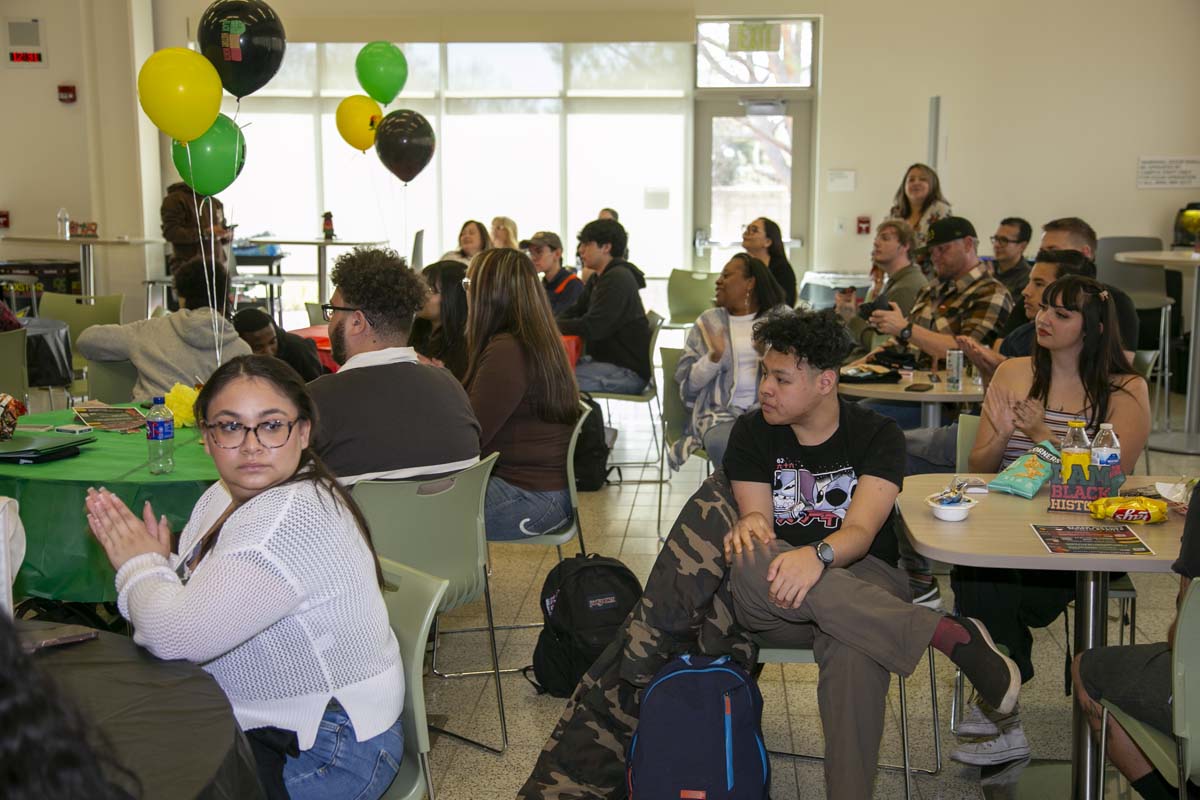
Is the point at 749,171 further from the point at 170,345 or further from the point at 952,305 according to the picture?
the point at 170,345

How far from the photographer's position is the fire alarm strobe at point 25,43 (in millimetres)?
10195

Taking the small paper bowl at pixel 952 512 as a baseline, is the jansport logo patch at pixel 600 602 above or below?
below

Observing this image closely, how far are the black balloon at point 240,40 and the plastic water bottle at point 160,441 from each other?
7.96ft

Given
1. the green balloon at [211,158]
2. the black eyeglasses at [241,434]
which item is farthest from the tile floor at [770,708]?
the green balloon at [211,158]

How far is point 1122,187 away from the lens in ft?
31.2

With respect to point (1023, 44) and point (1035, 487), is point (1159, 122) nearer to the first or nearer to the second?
point (1023, 44)

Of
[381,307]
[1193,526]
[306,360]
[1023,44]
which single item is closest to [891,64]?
[1023,44]

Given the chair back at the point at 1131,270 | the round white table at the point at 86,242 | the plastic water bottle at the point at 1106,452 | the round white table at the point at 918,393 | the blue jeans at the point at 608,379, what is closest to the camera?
the plastic water bottle at the point at 1106,452

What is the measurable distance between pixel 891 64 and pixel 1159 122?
2.23 m

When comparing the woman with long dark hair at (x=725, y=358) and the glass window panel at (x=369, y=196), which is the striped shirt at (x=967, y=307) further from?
the glass window panel at (x=369, y=196)

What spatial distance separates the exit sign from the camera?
9.89 meters

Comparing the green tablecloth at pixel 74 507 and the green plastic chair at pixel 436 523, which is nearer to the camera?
the green plastic chair at pixel 436 523

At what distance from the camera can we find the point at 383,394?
10.3ft

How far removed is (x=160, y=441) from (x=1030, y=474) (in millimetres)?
2229
